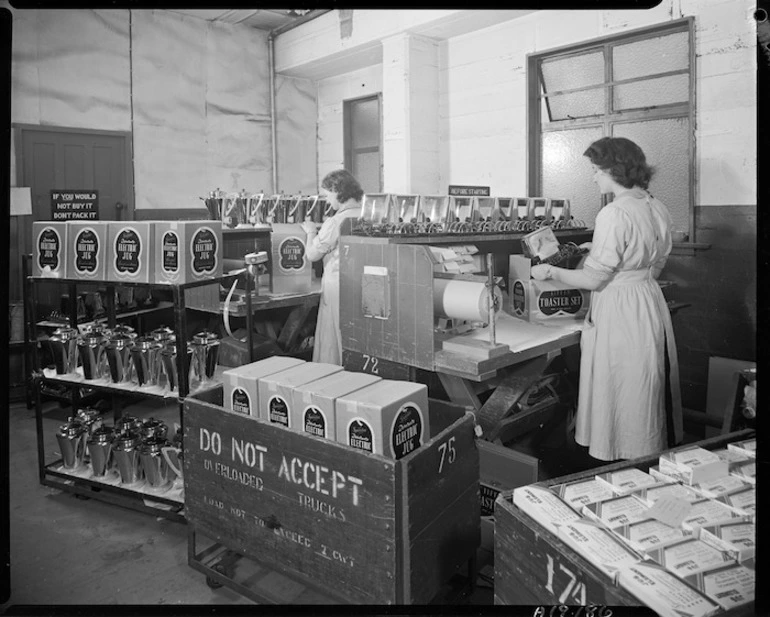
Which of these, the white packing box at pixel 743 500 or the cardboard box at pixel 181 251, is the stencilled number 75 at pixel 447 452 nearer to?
the white packing box at pixel 743 500

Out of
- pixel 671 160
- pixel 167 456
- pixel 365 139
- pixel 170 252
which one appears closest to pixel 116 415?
pixel 167 456

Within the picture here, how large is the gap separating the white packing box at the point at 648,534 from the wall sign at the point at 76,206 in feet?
12.5

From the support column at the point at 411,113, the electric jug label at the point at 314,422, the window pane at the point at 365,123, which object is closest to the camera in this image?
the electric jug label at the point at 314,422

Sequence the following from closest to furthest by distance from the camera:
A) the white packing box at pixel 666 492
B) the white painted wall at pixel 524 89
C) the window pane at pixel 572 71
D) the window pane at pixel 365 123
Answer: the white packing box at pixel 666 492, the white painted wall at pixel 524 89, the window pane at pixel 572 71, the window pane at pixel 365 123

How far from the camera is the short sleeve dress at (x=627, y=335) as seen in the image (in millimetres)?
2537

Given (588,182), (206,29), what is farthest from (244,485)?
(206,29)

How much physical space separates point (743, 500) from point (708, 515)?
121mm

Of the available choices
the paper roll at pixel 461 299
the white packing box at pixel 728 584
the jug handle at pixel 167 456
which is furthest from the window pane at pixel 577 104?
the white packing box at pixel 728 584

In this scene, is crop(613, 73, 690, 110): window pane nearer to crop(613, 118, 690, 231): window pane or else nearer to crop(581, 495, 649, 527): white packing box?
crop(613, 118, 690, 231): window pane

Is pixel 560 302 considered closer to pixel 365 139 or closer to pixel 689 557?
pixel 689 557

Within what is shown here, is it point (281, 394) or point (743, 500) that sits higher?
point (281, 394)

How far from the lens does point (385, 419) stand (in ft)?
5.59

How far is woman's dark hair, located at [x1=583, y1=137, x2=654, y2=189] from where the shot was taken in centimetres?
258

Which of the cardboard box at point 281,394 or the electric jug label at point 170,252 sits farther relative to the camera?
the electric jug label at point 170,252
